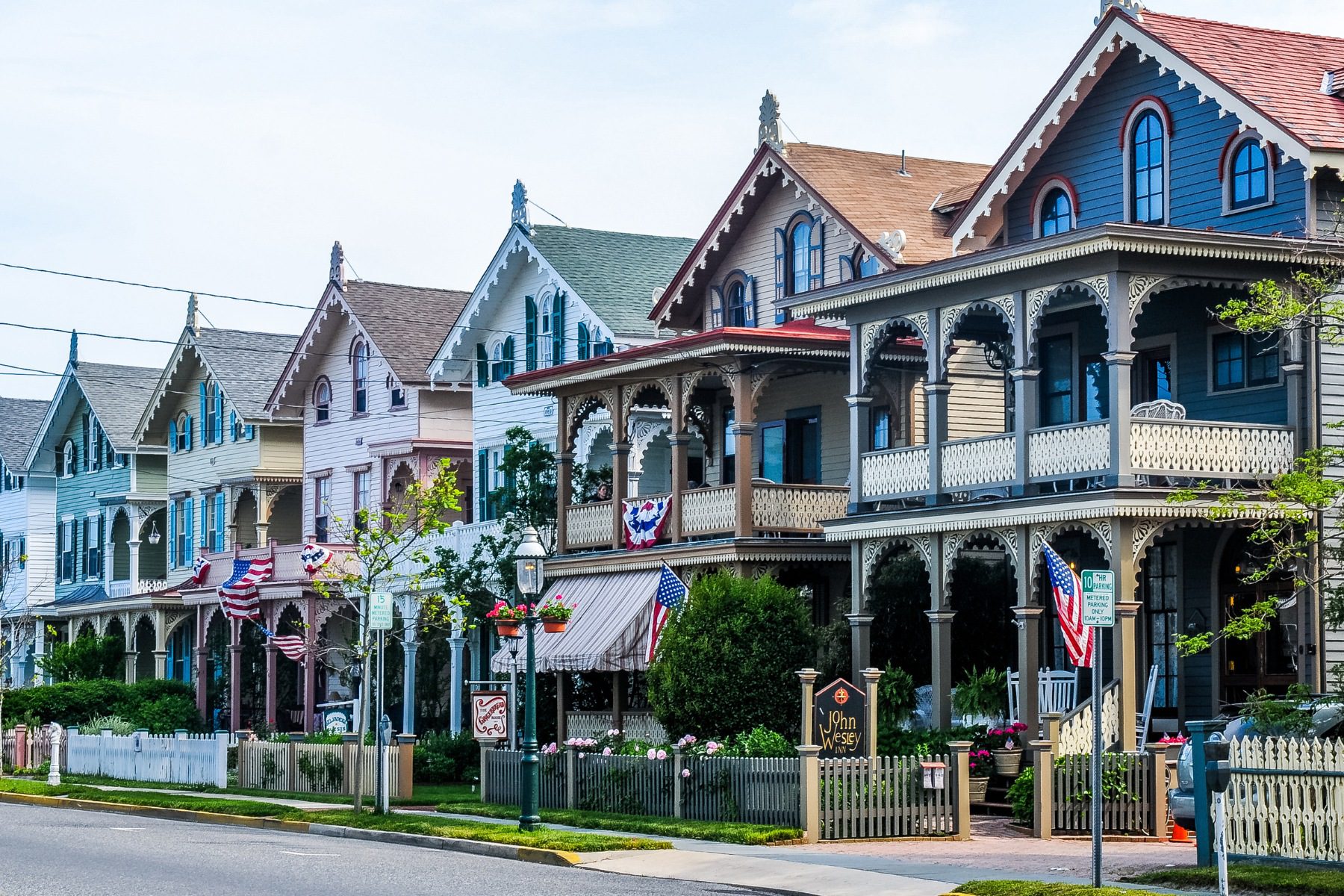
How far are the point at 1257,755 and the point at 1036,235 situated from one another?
1566cm

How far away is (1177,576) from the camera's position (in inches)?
1238

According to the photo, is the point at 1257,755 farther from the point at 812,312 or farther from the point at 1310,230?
the point at 812,312

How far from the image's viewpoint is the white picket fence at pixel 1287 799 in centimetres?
1856

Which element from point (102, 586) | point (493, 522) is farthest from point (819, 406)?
point (102, 586)

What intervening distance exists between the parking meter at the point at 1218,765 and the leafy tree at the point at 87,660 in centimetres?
4563

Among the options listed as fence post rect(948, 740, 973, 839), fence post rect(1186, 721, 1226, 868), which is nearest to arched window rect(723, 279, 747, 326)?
fence post rect(948, 740, 973, 839)

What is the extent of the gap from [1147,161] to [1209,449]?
5655 mm

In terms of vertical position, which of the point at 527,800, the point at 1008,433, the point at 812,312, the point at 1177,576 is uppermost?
the point at 812,312

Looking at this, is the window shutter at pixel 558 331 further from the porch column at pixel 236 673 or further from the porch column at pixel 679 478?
the porch column at pixel 236 673

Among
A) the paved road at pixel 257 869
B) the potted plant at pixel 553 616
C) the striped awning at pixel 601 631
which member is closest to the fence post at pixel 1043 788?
the paved road at pixel 257 869

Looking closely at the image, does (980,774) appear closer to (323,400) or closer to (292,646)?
(292,646)

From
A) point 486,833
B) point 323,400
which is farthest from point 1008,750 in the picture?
point 323,400

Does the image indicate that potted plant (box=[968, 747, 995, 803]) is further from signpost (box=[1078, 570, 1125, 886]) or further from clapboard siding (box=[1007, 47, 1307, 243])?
signpost (box=[1078, 570, 1125, 886])

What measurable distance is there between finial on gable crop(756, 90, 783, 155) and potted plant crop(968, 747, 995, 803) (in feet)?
45.6
